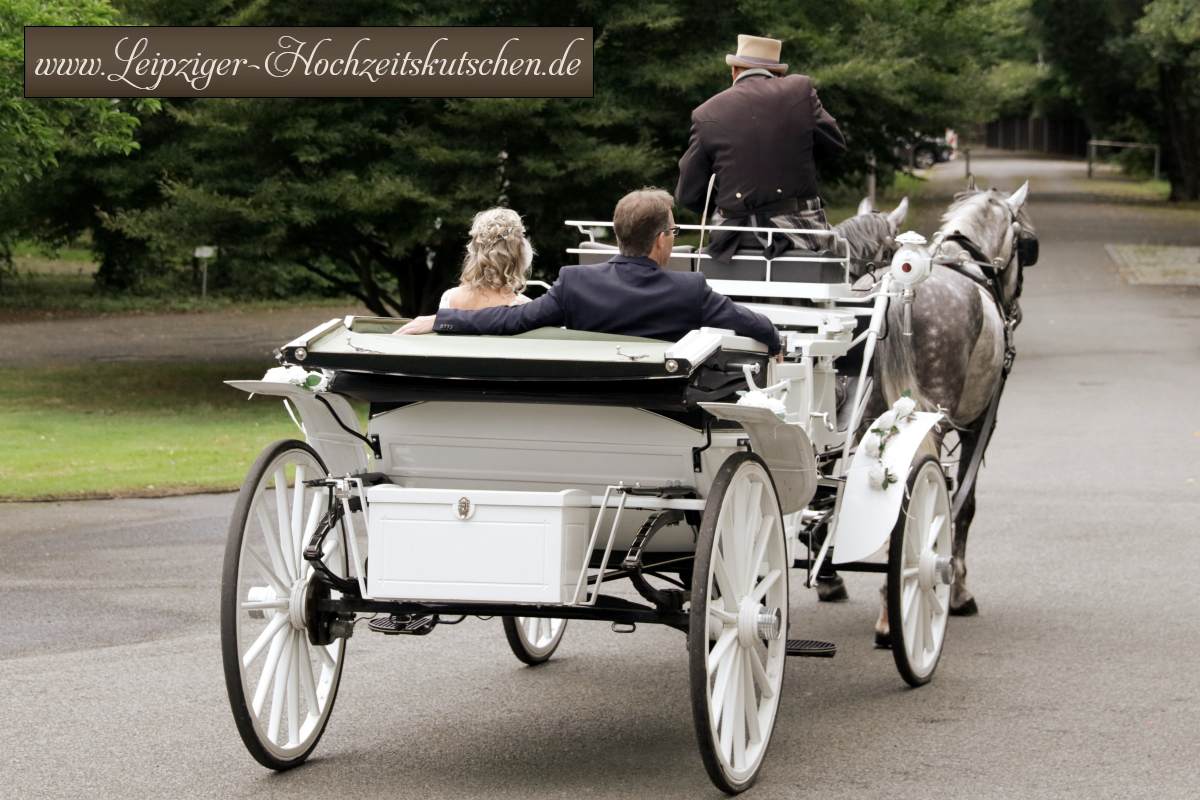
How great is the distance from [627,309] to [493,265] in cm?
83

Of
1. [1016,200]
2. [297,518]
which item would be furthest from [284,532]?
[1016,200]

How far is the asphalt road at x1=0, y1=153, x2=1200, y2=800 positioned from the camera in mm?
6035

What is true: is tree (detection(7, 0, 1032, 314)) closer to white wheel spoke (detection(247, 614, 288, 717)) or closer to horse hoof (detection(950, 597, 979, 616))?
horse hoof (detection(950, 597, 979, 616))

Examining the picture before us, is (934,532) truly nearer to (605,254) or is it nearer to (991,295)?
(605,254)

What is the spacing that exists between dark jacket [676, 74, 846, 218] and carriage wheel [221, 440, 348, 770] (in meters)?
2.46

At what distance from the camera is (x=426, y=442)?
241 inches

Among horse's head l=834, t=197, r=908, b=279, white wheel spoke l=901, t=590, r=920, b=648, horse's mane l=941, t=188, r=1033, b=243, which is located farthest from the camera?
horse's mane l=941, t=188, r=1033, b=243

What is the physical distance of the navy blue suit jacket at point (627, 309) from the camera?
610 cm

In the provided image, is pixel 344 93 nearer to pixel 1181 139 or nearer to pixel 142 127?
pixel 142 127

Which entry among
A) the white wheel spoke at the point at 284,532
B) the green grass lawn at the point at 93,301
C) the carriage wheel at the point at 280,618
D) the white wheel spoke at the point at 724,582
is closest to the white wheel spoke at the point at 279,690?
the carriage wheel at the point at 280,618

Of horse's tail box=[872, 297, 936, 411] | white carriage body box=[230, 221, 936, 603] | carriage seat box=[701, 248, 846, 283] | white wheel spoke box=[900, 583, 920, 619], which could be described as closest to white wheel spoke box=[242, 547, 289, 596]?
white carriage body box=[230, 221, 936, 603]

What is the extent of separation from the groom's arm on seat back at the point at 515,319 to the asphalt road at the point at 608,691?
1.54 metres

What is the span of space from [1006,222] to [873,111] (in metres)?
13.1

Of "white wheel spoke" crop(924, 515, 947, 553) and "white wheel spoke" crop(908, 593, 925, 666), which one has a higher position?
"white wheel spoke" crop(924, 515, 947, 553)
